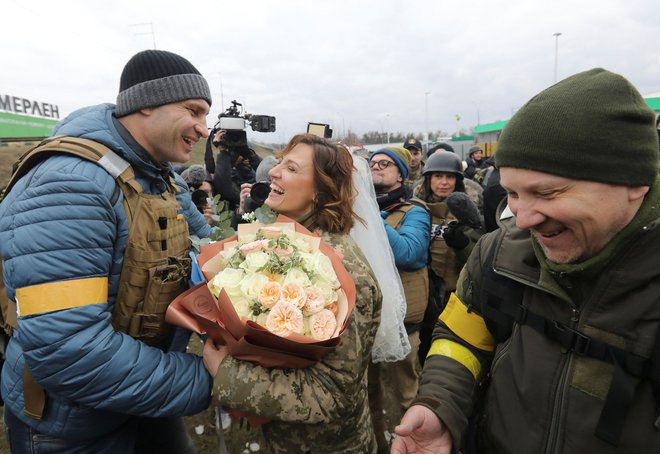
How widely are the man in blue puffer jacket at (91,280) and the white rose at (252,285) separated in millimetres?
462

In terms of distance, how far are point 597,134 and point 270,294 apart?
3.84 ft

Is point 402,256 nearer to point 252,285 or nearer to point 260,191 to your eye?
point 260,191

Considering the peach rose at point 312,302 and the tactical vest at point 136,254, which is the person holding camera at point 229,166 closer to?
the tactical vest at point 136,254

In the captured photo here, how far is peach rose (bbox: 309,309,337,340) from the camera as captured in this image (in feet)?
4.37

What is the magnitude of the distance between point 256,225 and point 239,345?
64cm

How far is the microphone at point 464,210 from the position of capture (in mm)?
3402

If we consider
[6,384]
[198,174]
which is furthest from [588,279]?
[198,174]

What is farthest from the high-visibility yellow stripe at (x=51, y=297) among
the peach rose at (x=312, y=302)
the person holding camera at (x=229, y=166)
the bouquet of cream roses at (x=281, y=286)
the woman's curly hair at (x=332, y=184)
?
the person holding camera at (x=229, y=166)

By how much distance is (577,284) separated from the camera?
1.19 meters

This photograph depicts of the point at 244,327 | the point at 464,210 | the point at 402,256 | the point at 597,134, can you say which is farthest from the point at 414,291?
the point at 597,134

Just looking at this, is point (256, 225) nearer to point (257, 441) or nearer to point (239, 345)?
point (239, 345)

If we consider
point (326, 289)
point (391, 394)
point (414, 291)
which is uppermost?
point (326, 289)

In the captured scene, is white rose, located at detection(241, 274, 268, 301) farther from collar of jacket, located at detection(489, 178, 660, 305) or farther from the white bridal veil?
the white bridal veil

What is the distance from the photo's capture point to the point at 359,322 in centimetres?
170
